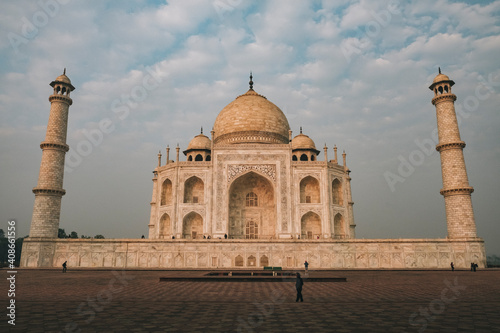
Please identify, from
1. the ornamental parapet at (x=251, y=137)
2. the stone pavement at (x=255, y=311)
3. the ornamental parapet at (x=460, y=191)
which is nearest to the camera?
the stone pavement at (x=255, y=311)

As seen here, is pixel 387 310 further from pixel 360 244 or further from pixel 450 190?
pixel 450 190

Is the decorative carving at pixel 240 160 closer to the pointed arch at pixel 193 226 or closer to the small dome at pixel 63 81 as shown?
the pointed arch at pixel 193 226

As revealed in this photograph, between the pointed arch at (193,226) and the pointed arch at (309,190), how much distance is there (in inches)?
332

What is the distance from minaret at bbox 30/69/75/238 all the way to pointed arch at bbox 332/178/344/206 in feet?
66.2

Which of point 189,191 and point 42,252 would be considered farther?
point 189,191

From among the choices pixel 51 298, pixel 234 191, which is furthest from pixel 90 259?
pixel 51 298

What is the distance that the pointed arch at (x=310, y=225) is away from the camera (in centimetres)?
2736

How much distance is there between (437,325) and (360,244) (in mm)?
16914

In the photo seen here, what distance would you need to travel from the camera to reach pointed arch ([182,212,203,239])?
1083 inches

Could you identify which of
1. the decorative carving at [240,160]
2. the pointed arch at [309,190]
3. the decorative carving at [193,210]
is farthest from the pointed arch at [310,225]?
the decorative carving at [193,210]

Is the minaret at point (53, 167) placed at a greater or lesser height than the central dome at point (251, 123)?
lesser

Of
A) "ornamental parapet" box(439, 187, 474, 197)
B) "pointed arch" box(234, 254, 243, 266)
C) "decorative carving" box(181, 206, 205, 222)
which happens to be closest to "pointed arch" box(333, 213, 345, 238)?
"ornamental parapet" box(439, 187, 474, 197)

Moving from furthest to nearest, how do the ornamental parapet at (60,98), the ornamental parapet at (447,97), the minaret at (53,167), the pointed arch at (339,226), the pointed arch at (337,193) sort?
the pointed arch at (337,193) → the pointed arch at (339,226) → the ornamental parapet at (60,98) → the ornamental parapet at (447,97) → the minaret at (53,167)

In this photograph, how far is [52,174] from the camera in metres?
23.1
